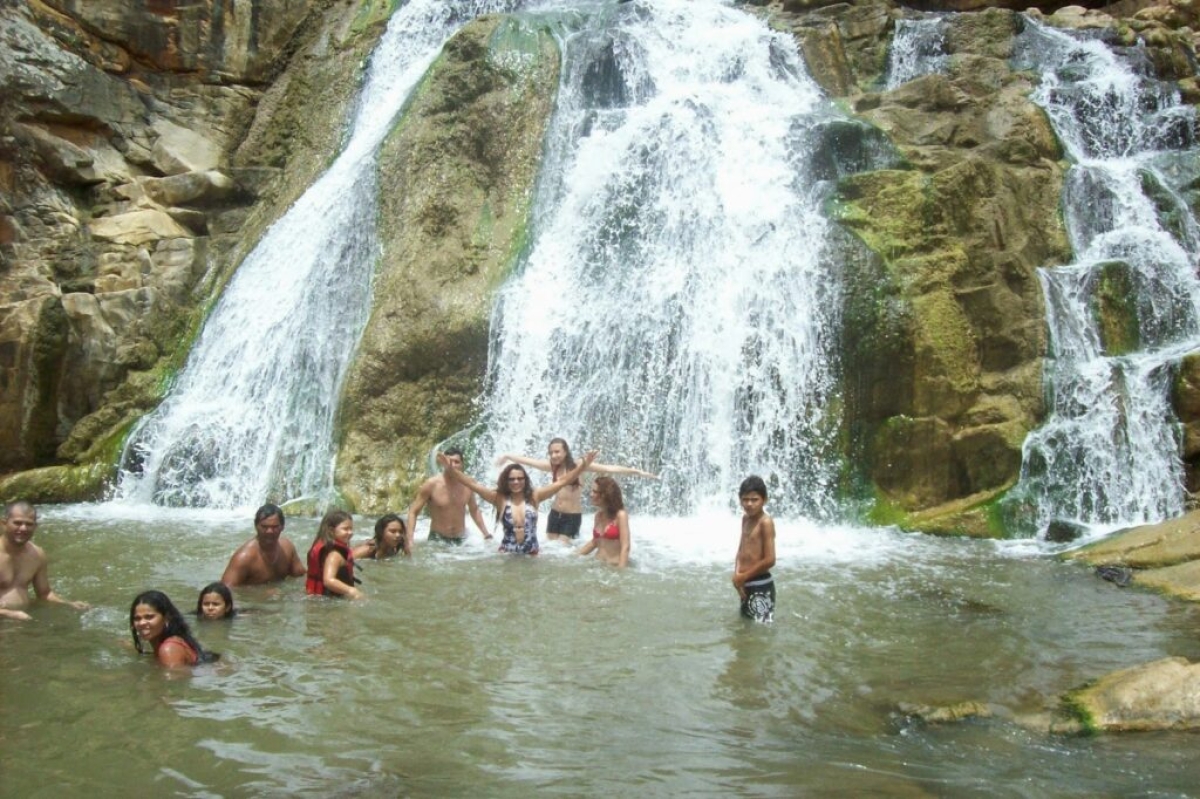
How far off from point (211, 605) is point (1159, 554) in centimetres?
791

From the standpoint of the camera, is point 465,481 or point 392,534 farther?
point 465,481

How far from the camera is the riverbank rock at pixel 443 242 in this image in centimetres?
1377

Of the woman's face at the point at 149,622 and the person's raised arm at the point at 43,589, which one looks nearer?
the woman's face at the point at 149,622

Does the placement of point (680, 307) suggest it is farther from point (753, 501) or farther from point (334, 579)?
point (334, 579)

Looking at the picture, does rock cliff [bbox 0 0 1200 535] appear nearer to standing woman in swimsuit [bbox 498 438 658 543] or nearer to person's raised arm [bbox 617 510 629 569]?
standing woman in swimsuit [bbox 498 438 658 543]

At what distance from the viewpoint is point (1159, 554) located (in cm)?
961

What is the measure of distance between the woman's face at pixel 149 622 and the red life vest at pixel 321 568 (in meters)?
1.96

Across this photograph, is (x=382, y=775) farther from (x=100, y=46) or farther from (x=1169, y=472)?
(x=100, y=46)

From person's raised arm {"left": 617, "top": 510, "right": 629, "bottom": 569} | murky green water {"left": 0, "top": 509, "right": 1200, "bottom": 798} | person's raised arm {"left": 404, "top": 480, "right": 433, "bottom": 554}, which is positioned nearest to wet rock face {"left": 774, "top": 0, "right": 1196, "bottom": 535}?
murky green water {"left": 0, "top": 509, "right": 1200, "bottom": 798}

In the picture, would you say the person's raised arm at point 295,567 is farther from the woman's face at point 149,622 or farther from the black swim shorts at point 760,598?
the black swim shorts at point 760,598

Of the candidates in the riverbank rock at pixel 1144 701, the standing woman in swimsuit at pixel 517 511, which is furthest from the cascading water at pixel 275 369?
the riverbank rock at pixel 1144 701

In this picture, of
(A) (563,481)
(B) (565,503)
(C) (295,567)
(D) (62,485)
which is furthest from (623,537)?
(D) (62,485)

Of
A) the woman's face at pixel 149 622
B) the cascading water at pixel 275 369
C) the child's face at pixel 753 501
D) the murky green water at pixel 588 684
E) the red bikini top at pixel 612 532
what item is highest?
the cascading water at pixel 275 369

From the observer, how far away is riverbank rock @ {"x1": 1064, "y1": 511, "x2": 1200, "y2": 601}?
882 cm
